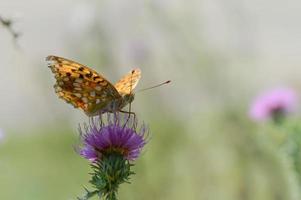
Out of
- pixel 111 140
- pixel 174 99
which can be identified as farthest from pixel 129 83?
pixel 174 99

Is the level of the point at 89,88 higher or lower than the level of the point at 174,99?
lower

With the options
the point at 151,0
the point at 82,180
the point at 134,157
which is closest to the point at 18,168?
the point at 82,180

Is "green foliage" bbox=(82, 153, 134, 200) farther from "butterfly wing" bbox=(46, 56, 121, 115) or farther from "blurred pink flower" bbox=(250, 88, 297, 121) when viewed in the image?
"blurred pink flower" bbox=(250, 88, 297, 121)

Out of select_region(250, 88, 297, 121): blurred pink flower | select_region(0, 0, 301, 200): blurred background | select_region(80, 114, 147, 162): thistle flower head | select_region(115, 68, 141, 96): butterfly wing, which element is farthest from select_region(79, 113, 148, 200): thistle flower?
select_region(250, 88, 297, 121): blurred pink flower

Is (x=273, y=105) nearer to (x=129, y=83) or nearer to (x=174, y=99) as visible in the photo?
(x=174, y=99)

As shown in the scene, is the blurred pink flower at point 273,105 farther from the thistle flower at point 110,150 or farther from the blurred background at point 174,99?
the thistle flower at point 110,150

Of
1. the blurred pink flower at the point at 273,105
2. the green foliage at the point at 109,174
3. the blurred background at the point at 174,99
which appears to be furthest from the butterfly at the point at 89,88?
the blurred pink flower at the point at 273,105

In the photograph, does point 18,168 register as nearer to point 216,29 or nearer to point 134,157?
point 216,29

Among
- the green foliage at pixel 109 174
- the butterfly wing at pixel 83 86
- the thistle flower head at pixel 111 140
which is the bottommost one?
the green foliage at pixel 109 174

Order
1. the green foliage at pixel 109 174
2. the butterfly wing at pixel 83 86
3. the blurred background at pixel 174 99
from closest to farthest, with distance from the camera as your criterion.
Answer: the green foliage at pixel 109 174 → the butterfly wing at pixel 83 86 → the blurred background at pixel 174 99
